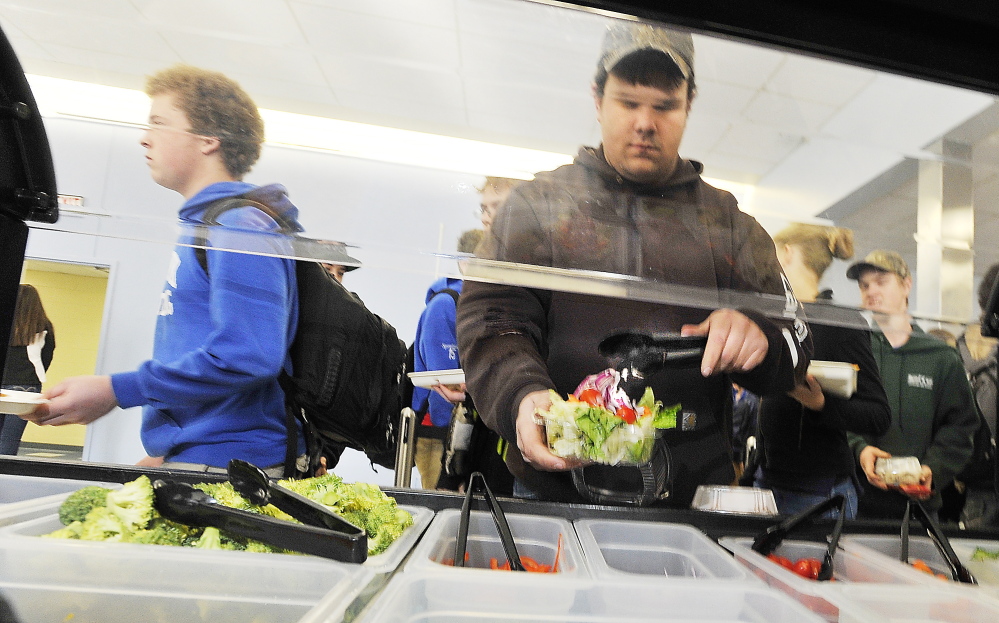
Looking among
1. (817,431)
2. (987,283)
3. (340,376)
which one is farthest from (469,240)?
(817,431)

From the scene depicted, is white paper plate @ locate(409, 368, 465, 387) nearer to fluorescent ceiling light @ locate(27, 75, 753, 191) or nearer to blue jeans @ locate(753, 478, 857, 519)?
fluorescent ceiling light @ locate(27, 75, 753, 191)

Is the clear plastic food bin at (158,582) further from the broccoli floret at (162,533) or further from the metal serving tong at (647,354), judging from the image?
the metal serving tong at (647,354)

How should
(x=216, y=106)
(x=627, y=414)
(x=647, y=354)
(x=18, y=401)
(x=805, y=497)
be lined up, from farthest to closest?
(x=805, y=497) → (x=18, y=401) → (x=647, y=354) → (x=627, y=414) → (x=216, y=106)

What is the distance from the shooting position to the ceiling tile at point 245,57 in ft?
2.21

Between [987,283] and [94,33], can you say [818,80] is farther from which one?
[94,33]

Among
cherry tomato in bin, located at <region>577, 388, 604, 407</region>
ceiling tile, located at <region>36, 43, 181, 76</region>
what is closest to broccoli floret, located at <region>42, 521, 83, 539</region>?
ceiling tile, located at <region>36, 43, 181, 76</region>

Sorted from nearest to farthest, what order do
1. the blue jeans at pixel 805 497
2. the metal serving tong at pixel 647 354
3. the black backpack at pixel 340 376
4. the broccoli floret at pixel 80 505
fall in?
the broccoli floret at pixel 80 505, the metal serving tong at pixel 647 354, the black backpack at pixel 340 376, the blue jeans at pixel 805 497

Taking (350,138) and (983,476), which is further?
(983,476)

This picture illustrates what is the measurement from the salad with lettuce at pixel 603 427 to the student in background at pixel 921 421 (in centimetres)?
146

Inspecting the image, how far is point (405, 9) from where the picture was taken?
2.08 feet

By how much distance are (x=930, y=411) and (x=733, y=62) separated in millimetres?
2295

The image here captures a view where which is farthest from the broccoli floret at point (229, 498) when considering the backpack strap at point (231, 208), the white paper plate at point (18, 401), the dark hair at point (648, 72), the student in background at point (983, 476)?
the student in background at point (983, 476)

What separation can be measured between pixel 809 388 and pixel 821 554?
1.12 m

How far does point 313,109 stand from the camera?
0.74m
